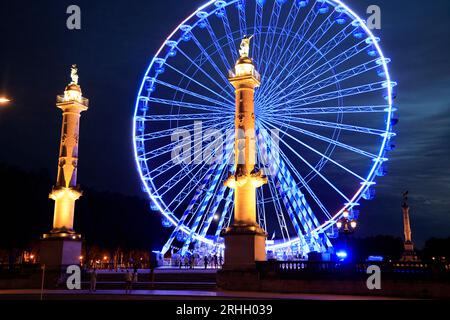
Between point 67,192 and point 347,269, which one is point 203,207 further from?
point 347,269

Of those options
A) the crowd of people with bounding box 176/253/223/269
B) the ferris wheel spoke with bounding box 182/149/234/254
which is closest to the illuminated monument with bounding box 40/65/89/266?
the ferris wheel spoke with bounding box 182/149/234/254

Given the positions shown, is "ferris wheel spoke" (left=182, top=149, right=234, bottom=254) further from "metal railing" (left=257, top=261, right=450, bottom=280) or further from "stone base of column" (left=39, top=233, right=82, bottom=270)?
"metal railing" (left=257, top=261, right=450, bottom=280)

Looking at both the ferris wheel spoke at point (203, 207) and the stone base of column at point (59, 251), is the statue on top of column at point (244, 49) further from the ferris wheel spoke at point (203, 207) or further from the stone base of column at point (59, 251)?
the stone base of column at point (59, 251)

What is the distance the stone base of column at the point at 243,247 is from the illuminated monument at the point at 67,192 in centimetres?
980

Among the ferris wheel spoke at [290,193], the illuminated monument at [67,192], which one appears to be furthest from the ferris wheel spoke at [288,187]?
the illuminated monument at [67,192]

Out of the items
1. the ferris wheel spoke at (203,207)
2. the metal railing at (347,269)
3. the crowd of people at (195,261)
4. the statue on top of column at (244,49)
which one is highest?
A: the statue on top of column at (244,49)

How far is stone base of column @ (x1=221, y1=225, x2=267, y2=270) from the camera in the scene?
24609mm

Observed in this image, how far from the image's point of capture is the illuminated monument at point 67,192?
29.5 m

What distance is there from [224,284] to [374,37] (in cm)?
1847

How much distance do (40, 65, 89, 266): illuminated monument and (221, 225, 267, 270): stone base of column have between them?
9803 mm

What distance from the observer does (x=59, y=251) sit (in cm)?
2930

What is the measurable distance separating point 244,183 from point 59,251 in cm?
1135
